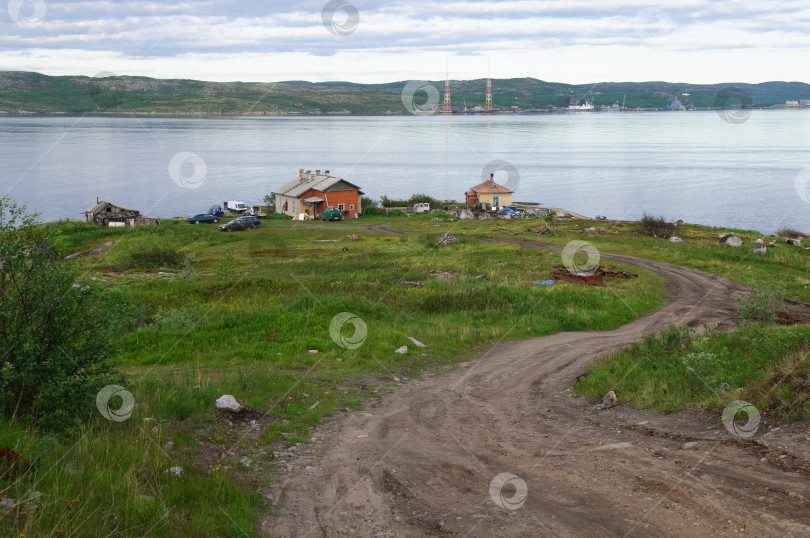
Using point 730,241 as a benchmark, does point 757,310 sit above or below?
above

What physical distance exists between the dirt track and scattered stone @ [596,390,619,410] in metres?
0.26

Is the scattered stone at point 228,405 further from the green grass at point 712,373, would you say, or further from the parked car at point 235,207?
the parked car at point 235,207

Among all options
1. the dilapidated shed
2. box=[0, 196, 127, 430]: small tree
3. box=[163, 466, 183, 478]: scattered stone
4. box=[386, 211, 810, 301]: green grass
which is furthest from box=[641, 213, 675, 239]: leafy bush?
box=[163, 466, 183, 478]: scattered stone

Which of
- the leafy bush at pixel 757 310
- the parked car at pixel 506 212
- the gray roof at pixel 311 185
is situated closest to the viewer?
the leafy bush at pixel 757 310

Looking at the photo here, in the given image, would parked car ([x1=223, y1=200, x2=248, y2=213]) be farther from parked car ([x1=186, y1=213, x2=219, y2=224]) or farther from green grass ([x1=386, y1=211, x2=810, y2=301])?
green grass ([x1=386, y1=211, x2=810, y2=301])

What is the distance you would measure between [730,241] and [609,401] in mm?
42290

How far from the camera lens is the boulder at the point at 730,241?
1906 inches

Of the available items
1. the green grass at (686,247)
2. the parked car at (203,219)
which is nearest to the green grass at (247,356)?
the green grass at (686,247)

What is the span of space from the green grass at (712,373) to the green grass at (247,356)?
4.96 meters

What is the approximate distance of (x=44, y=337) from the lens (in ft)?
31.6

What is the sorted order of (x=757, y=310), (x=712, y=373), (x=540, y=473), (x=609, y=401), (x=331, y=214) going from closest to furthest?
(x=540, y=473)
(x=712, y=373)
(x=609, y=401)
(x=757, y=310)
(x=331, y=214)

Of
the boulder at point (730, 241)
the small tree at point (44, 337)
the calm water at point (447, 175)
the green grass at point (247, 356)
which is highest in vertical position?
the small tree at point (44, 337)

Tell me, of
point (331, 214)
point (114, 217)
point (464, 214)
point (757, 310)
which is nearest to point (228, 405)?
point (757, 310)

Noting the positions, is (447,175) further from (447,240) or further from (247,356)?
(247,356)
